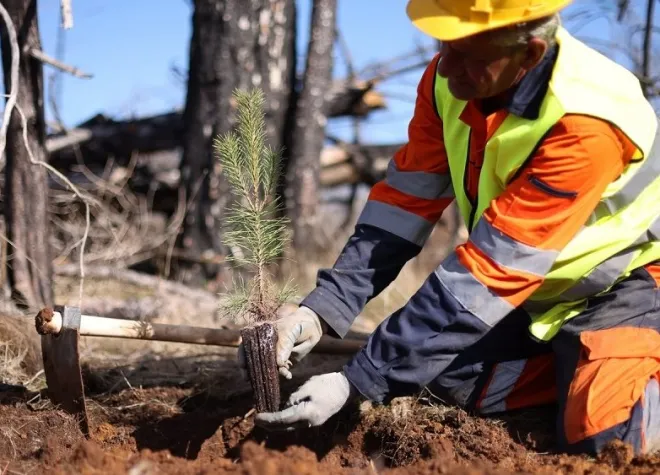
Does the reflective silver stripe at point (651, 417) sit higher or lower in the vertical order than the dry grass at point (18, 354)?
higher

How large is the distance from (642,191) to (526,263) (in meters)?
0.54

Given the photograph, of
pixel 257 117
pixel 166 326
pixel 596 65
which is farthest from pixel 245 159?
pixel 596 65

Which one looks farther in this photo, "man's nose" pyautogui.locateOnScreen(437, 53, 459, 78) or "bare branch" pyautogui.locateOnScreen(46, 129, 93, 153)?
"bare branch" pyautogui.locateOnScreen(46, 129, 93, 153)

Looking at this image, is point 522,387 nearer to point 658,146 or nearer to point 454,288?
point 454,288

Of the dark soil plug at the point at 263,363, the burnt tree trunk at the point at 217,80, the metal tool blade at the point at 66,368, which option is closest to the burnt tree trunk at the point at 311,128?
the burnt tree trunk at the point at 217,80

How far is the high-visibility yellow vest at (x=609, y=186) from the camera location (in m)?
2.47

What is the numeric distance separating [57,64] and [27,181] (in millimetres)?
597

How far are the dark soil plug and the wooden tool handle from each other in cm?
66

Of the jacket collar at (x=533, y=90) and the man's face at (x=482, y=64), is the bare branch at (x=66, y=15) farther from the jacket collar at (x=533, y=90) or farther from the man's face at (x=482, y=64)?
the jacket collar at (x=533, y=90)

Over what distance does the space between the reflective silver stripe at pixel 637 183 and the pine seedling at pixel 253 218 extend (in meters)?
1.09

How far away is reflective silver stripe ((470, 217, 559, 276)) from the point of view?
2.42m

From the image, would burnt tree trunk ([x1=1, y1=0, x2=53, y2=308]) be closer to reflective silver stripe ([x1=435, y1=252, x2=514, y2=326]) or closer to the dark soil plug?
the dark soil plug

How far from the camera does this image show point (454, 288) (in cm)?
249

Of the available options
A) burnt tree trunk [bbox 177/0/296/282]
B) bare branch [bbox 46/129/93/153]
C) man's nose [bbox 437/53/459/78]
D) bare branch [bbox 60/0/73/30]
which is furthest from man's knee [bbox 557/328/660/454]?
bare branch [bbox 46/129/93/153]
